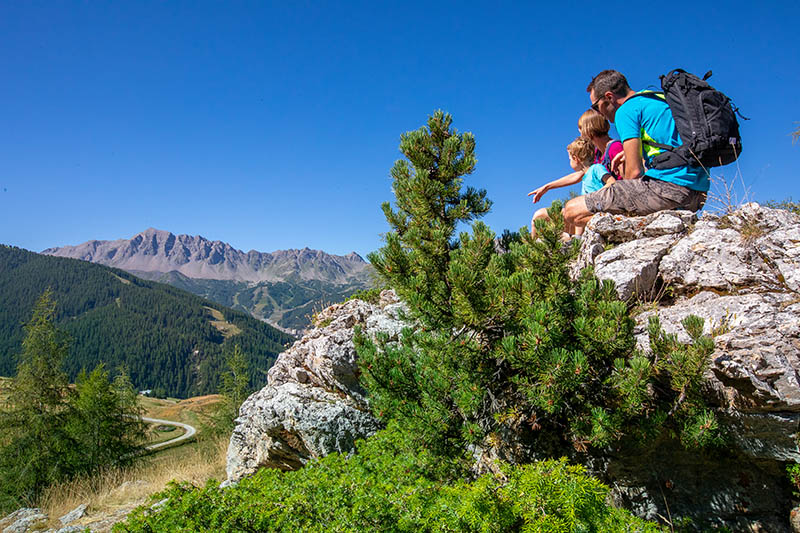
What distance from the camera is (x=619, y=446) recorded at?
481 centimetres

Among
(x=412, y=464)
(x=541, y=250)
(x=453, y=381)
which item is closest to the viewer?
(x=541, y=250)

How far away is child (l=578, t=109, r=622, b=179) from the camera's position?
634cm

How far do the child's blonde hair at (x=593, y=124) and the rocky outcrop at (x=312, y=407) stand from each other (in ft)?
15.4

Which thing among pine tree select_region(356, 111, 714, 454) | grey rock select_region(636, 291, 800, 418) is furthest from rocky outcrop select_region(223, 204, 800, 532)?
pine tree select_region(356, 111, 714, 454)

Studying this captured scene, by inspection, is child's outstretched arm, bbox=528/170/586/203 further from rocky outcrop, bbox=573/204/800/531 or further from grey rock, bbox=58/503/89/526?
grey rock, bbox=58/503/89/526

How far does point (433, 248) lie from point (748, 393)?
3.81 m

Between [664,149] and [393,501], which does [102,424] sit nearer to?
[393,501]

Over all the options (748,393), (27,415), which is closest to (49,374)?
(27,415)

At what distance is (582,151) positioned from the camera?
7.36m

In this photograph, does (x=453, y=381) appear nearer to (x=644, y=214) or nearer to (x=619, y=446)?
(x=619, y=446)

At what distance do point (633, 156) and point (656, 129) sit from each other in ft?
1.41

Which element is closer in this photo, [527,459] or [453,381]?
[453,381]

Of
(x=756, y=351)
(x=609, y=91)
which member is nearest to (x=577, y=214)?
(x=609, y=91)

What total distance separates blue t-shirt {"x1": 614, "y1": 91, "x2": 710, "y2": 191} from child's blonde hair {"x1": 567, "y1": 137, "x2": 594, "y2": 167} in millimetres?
1692
